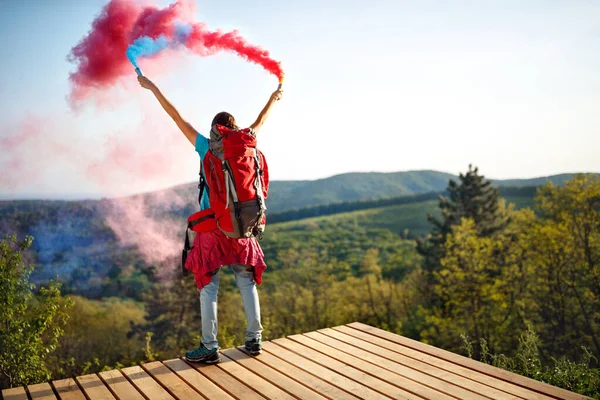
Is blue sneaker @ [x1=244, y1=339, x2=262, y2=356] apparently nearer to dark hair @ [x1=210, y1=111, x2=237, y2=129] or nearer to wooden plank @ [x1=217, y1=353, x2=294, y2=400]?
wooden plank @ [x1=217, y1=353, x2=294, y2=400]

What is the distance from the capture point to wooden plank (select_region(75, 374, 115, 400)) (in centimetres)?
382

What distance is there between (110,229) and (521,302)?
74.2 feet

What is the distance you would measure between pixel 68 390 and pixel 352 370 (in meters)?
2.19

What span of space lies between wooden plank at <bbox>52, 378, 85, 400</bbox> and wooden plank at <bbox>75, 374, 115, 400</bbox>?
0.14ft

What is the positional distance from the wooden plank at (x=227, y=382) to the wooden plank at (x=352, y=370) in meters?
0.79

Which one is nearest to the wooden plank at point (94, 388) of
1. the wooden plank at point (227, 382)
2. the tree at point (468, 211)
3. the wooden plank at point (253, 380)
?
the wooden plank at point (227, 382)

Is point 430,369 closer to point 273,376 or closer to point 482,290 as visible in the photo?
point 273,376

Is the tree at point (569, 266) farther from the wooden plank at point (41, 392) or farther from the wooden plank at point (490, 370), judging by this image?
the wooden plank at point (41, 392)

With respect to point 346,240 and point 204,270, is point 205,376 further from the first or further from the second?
point 346,240

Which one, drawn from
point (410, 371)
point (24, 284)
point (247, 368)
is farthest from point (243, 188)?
point (24, 284)

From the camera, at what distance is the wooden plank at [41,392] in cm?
381

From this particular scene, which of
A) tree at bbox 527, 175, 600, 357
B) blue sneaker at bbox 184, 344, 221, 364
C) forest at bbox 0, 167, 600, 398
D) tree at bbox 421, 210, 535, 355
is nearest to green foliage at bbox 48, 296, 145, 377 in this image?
forest at bbox 0, 167, 600, 398

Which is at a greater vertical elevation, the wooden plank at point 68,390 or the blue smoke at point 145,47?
the blue smoke at point 145,47

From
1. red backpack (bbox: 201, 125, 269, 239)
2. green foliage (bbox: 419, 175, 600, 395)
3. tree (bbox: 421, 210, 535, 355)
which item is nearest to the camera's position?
red backpack (bbox: 201, 125, 269, 239)
